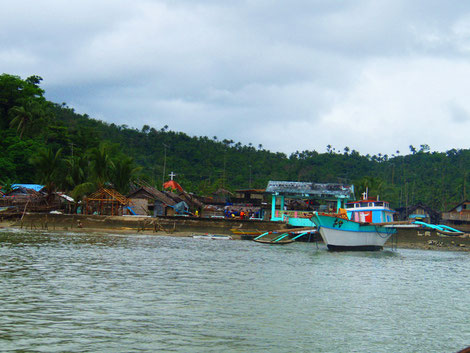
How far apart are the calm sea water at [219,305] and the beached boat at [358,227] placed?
319 inches

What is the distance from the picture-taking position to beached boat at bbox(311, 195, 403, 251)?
31844 mm

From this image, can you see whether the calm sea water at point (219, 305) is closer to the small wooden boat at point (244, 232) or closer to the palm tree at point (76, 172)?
the small wooden boat at point (244, 232)

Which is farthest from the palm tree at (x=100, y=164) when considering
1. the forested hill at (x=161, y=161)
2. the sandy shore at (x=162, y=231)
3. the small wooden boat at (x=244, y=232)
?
the small wooden boat at (x=244, y=232)

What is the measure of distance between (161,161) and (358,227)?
64188 mm

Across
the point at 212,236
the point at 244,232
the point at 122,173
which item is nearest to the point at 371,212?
the point at 244,232

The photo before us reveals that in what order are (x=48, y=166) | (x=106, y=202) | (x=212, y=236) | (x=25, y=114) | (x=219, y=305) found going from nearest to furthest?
(x=219, y=305), (x=212, y=236), (x=106, y=202), (x=48, y=166), (x=25, y=114)

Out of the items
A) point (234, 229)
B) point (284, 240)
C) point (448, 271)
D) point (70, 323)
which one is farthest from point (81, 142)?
point (70, 323)

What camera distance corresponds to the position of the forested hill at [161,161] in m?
51.8

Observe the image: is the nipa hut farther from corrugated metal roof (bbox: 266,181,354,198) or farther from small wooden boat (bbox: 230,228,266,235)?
small wooden boat (bbox: 230,228,266,235)

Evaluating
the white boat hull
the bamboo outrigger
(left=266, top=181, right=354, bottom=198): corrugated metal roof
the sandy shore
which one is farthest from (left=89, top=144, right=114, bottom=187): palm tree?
the white boat hull

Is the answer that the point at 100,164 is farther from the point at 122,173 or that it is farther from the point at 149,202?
the point at 149,202

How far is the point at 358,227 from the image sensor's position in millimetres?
33219

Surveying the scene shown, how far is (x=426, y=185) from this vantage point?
89.4 metres

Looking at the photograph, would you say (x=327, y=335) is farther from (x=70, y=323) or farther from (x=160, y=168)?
(x=160, y=168)
